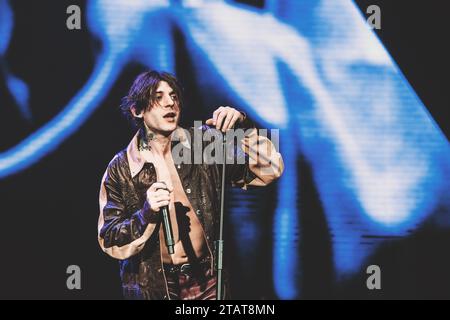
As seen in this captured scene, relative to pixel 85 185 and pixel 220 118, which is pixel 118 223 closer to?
pixel 85 185

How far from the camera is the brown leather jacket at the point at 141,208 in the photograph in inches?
183

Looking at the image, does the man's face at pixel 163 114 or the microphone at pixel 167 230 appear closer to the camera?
the microphone at pixel 167 230

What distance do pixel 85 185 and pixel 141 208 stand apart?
1.12 feet

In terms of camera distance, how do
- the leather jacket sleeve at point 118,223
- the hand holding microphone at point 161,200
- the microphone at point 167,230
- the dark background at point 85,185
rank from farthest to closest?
the dark background at point 85,185 < the leather jacket sleeve at point 118,223 < the hand holding microphone at point 161,200 < the microphone at point 167,230

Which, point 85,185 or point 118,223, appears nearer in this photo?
point 118,223

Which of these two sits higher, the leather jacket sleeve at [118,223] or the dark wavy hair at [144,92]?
the dark wavy hair at [144,92]

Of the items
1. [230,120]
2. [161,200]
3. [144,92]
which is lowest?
[161,200]

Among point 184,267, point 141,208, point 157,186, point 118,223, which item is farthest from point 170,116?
point 184,267

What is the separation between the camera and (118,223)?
4680 mm

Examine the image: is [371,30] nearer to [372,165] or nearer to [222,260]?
[372,165]

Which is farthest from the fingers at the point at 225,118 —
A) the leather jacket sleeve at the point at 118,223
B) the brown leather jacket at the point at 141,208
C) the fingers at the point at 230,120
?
the leather jacket sleeve at the point at 118,223

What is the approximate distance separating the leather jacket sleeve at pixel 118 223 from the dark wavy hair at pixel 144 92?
0.27m

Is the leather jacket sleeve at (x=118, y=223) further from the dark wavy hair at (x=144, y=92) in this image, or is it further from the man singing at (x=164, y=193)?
the dark wavy hair at (x=144, y=92)
